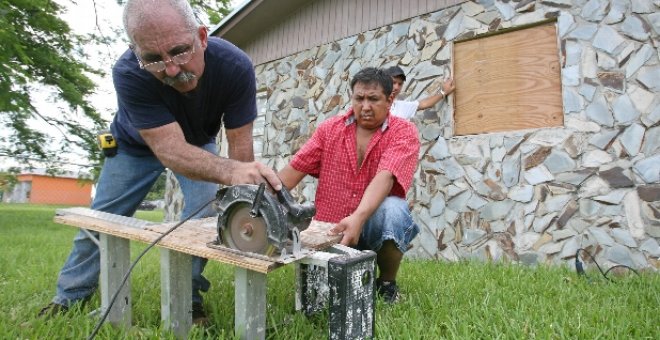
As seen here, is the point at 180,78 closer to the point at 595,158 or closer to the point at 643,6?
the point at 595,158

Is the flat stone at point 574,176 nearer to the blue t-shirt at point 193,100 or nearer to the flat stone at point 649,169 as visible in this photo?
the flat stone at point 649,169

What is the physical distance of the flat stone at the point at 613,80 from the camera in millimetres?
4410

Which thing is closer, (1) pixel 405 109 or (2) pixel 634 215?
(2) pixel 634 215

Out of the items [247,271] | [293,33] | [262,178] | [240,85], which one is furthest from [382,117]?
[293,33]

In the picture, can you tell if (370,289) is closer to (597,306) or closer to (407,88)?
(597,306)

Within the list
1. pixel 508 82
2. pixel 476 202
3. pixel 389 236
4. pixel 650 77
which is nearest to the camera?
pixel 389 236

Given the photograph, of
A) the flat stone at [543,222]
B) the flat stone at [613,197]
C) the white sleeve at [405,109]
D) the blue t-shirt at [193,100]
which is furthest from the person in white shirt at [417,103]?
the blue t-shirt at [193,100]

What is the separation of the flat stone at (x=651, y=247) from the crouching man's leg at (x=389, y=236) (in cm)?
254

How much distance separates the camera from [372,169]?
3094 millimetres

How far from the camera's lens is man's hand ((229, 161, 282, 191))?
1.86m

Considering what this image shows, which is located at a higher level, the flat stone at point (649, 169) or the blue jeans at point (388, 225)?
the flat stone at point (649, 169)

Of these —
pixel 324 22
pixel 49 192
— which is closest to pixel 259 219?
pixel 324 22

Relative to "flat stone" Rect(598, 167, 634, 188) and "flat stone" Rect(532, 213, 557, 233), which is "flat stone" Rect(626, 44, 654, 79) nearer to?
"flat stone" Rect(598, 167, 634, 188)

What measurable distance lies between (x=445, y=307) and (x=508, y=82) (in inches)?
122
